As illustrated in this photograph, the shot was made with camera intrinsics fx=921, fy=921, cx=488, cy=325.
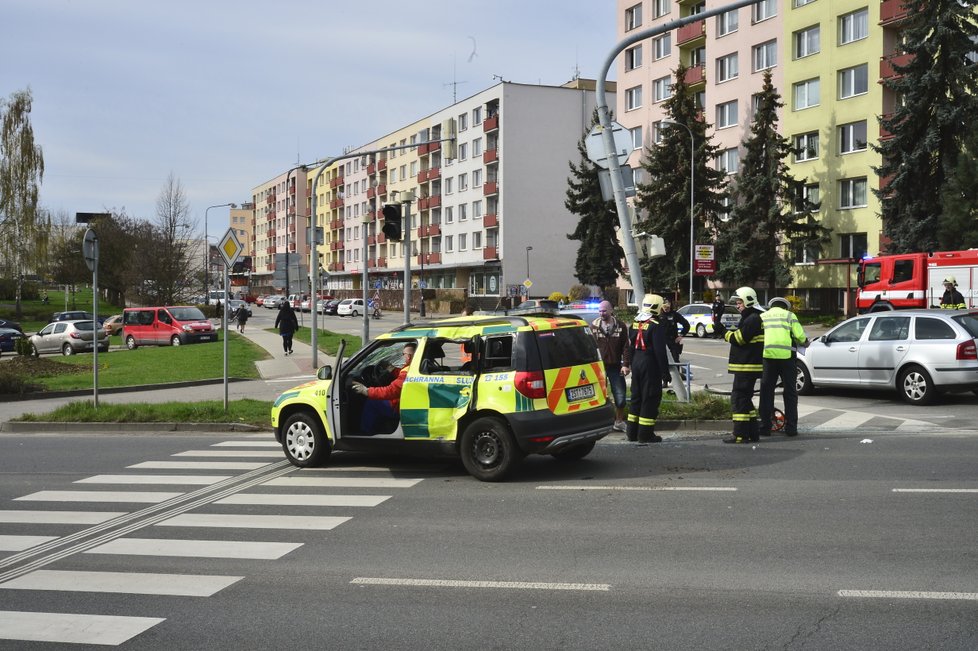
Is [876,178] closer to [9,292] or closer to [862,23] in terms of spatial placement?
[862,23]

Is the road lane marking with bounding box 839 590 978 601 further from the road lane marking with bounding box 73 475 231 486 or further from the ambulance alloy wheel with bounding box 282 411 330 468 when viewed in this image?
the road lane marking with bounding box 73 475 231 486

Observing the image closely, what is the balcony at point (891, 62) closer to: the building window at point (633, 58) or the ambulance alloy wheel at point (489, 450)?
the building window at point (633, 58)

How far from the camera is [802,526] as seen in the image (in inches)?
280

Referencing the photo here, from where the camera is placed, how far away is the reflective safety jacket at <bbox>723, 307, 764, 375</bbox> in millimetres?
11570

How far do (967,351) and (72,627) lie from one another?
13941mm

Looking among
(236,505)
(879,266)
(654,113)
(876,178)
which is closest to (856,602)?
(236,505)

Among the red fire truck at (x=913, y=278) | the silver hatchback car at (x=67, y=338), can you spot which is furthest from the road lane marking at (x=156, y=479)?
the silver hatchback car at (x=67, y=338)

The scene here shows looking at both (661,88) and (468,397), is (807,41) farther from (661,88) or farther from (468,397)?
(468,397)

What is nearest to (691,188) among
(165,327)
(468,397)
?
(165,327)

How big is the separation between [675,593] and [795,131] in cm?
4655

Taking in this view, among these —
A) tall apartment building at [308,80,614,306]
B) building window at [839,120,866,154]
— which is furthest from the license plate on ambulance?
tall apartment building at [308,80,614,306]

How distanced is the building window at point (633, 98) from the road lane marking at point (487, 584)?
194 ft

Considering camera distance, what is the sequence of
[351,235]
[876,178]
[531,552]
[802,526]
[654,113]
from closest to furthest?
[531,552] < [802,526] < [876,178] < [654,113] < [351,235]

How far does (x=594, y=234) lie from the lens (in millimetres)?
60031
